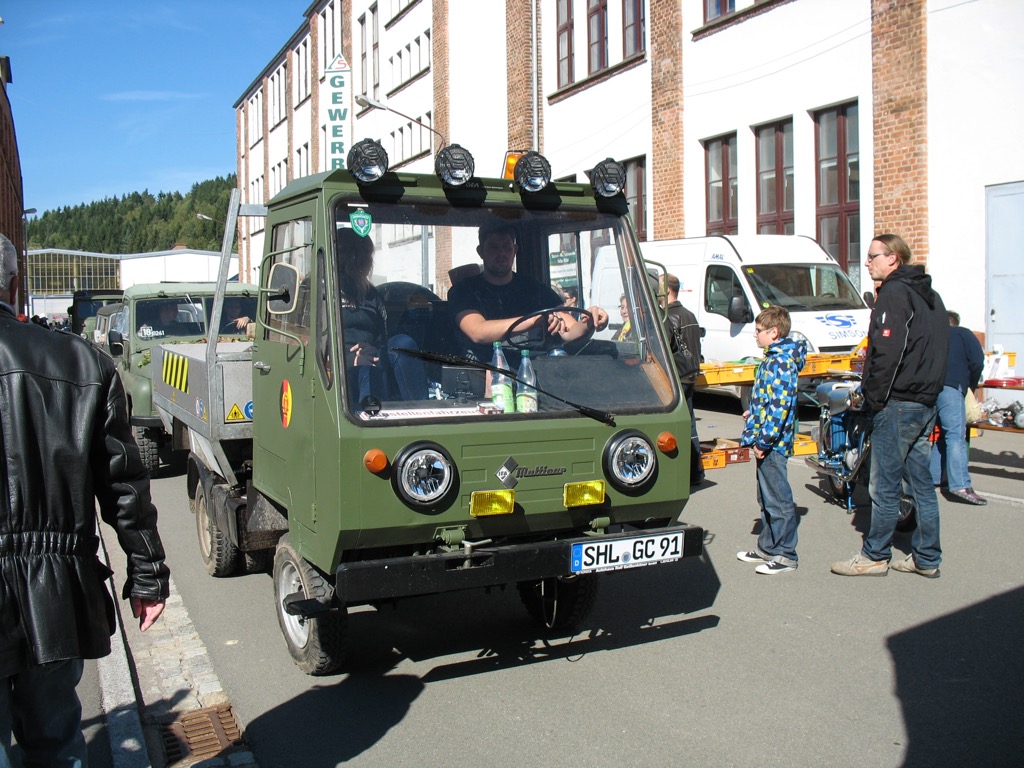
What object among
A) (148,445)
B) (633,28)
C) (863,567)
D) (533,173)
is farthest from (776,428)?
(633,28)

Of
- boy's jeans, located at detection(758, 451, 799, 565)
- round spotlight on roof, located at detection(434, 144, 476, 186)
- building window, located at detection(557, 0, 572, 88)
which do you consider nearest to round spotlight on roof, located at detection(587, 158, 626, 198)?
round spotlight on roof, located at detection(434, 144, 476, 186)

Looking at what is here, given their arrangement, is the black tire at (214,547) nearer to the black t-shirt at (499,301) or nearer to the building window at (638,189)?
the black t-shirt at (499,301)

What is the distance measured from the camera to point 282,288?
509 cm

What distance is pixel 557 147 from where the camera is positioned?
26.6 metres

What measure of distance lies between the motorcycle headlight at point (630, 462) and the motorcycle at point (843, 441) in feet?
11.7

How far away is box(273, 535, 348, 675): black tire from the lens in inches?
188

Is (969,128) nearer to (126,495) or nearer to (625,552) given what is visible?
(625,552)

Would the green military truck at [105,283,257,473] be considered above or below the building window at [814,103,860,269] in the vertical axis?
below

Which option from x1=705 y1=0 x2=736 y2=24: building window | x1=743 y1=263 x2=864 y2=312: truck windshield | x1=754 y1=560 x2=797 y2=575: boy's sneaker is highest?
x1=705 y1=0 x2=736 y2=24: building window

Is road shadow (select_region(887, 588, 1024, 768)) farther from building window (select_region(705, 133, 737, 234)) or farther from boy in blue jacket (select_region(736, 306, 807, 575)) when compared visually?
building window (select_region(705, 133, 737, 234))

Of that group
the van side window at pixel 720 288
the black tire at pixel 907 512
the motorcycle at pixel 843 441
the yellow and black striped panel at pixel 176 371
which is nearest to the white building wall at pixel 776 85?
the van side window at pixel 720 288

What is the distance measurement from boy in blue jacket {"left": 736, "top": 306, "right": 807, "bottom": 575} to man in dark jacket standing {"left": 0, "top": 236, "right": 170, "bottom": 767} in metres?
4.41

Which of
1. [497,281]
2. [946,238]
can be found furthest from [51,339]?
[946,238]

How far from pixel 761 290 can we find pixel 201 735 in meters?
12.1
